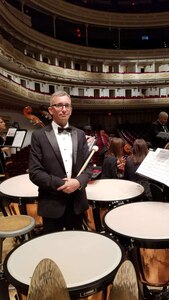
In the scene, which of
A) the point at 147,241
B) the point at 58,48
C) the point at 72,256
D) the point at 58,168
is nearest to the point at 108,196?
the point at 58,168

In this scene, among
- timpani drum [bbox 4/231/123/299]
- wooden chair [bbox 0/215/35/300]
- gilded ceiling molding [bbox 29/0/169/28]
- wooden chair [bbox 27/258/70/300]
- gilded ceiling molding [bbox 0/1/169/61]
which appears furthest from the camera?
gilded ceiling molding [bbox 29/0/169/28]

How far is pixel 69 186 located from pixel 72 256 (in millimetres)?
565

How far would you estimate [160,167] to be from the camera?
2145mm

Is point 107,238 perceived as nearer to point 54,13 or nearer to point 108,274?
point 108,274

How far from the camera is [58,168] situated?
2043mm

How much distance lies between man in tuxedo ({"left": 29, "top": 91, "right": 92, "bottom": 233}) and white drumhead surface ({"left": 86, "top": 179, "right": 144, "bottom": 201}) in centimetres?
36

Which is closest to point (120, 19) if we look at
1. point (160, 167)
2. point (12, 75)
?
point (12, 75)

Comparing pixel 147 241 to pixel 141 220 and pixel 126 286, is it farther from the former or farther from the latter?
pixel 126 286

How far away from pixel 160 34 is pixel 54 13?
9262 millimetres

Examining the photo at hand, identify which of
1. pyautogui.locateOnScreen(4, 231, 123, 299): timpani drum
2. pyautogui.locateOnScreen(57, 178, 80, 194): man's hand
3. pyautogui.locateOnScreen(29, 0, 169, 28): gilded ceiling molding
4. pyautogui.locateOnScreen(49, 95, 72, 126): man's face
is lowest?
pyautogui.locateOnScreen(4, 231, 123, 299): timpani drum

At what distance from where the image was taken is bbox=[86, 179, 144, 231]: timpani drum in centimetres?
234

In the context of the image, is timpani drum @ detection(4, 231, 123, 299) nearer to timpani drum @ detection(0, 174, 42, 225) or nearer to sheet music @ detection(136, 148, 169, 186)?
sheet music @ detection(136, 148, 169, 186)

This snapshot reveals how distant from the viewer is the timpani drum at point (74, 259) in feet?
4.01

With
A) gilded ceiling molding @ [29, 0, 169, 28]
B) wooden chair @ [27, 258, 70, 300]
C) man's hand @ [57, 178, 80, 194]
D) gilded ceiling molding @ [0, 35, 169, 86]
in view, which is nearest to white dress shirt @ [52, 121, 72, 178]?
man's hand @ [57, 178, 80, 194]
